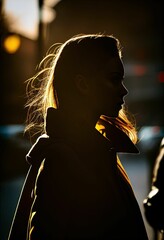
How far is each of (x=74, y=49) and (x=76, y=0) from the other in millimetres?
31398

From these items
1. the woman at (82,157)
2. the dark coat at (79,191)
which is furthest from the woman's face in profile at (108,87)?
the dark coat at (79,191)

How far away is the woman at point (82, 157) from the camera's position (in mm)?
1637

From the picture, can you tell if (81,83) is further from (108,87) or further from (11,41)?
(11,41)

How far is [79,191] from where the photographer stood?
1.68 m

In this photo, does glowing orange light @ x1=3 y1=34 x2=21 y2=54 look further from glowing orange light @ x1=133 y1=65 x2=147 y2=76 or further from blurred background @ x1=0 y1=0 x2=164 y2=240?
glowing orange light @ x1=133 y1=65 x2=147 y2=76

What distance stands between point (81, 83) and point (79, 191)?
47cm

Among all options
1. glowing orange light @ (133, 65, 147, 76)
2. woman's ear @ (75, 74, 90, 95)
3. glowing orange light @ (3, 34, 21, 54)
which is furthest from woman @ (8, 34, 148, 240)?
glowing orange light @ (133, 65, 147, 76)

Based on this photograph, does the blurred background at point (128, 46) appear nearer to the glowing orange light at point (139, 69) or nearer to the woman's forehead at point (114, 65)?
the glowing orange light at point (139, 69)

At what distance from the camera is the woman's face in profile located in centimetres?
188

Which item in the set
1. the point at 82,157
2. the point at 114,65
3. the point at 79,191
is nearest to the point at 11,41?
the point at 114,65

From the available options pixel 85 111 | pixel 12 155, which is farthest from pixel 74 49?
pixel 12 155

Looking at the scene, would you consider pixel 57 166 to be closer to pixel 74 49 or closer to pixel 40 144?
pixel 40 144

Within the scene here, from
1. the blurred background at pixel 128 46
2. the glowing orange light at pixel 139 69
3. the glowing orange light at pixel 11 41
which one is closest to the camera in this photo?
the glowing orange light at pixel 11 41

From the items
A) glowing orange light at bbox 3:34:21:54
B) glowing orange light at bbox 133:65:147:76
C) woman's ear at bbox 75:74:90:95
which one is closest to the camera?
woman's ear at bbox 75:74:90:95
